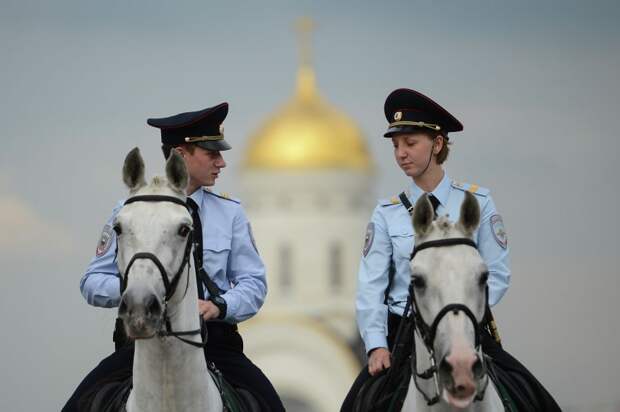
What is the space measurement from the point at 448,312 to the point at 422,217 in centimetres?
44

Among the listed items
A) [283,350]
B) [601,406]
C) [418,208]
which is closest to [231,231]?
[418,208]

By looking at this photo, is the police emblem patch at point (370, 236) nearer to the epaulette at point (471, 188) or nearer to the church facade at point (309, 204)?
the epaulette at point (471, 188)

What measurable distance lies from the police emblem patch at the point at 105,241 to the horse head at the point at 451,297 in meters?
1.44

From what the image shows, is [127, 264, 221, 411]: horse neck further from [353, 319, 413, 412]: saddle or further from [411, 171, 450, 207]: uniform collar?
[411, 171, 450, 207]: uniform collar

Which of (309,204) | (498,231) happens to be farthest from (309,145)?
(498,231)

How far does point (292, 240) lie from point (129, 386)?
62610 millimetres

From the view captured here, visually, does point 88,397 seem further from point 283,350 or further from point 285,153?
point 285,153

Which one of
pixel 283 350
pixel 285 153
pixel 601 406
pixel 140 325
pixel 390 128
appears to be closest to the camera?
pixel 140 325

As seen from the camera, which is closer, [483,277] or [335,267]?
[483,277]

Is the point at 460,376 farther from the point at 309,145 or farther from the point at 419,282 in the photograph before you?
the point at 309,145

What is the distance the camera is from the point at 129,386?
677cm

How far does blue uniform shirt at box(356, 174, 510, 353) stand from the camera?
6832 mm

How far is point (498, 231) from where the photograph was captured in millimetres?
6863

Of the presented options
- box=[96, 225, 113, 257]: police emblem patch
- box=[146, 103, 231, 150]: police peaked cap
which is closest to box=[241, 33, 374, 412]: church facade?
box=[146, 103, 231, 150]: police peaked cap
